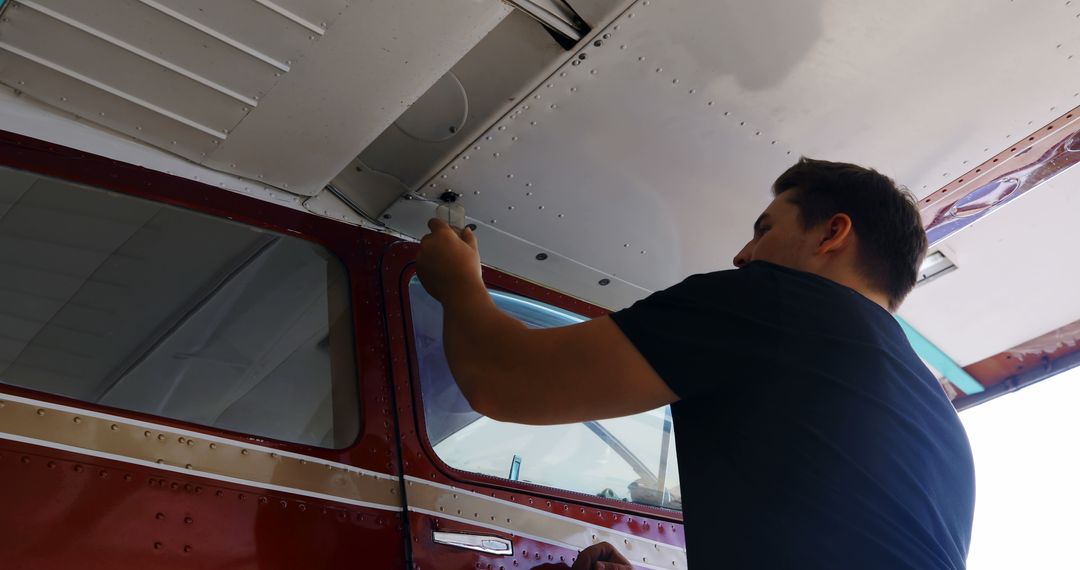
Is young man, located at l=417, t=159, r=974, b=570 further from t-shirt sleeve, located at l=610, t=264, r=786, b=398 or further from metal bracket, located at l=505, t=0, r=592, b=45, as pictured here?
metal bracket, located at l=505, t=0, r=592, b=45

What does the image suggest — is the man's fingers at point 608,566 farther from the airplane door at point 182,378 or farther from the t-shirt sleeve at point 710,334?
the t-shirt sleeve at point 710,334

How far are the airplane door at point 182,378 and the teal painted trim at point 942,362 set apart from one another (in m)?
3.10

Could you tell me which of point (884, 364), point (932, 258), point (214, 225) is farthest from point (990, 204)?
point (214, 225)

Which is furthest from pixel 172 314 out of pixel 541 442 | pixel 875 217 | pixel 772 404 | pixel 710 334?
pixel 875 217

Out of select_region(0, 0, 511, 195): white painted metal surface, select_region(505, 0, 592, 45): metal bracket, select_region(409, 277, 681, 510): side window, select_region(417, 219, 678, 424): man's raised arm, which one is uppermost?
select_region(505, 0, 592, 45): metal bracket

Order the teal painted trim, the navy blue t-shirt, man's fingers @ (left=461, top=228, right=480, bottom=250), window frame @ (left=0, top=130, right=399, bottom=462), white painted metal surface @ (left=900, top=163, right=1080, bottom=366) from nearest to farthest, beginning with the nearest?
the navy blue t-shirt
window frame @ (left=0, top=130, right=399, bottom=462)
man's fingers @ (left=461, top=228, right=480, bottom=250)
white painted metal surface @ (left=900, top=163, right=1080, bottom=366)
the teal painted trim

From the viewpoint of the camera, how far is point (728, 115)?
331 cm

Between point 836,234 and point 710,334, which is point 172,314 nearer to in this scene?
point 710,334

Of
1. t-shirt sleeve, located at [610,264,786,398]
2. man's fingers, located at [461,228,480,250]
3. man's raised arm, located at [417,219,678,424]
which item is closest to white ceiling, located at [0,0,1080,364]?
man's fingers, located at [461,228,480,250]

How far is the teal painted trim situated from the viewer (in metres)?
4.86

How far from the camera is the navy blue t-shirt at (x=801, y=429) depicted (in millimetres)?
1639

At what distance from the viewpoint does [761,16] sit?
296cm

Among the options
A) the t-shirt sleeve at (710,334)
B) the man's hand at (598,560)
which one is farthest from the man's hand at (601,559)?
the t-shirt sleeve at (710,334)

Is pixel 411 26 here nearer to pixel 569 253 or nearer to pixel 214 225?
pixel 214 225
